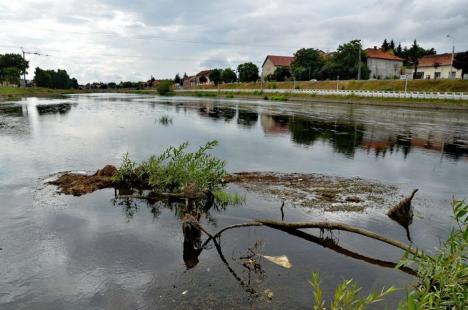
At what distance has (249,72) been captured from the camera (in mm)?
132500

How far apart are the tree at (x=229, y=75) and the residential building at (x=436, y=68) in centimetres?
7099

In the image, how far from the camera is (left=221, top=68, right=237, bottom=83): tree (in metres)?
147

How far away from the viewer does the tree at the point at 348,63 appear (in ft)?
304

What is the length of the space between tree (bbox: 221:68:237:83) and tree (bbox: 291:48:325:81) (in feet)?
136

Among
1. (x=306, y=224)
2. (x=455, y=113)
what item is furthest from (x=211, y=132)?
(x=455, y=113)

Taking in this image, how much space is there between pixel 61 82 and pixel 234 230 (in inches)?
6334

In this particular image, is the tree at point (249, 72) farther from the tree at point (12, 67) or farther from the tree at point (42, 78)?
the tree at point (12, 67)

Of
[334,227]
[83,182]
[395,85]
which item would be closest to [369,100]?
[395,85]

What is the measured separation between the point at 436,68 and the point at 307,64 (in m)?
34.8

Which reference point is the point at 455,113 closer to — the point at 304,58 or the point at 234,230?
the point at 234,230

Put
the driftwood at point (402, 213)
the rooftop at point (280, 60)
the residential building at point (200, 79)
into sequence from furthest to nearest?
the residential building at point (200, 79) → the rooftop at point (280, 60) → the driftwood at point (402, 213)

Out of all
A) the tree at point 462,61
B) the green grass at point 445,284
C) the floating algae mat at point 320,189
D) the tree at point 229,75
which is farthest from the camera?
A: the tree at point 229,75

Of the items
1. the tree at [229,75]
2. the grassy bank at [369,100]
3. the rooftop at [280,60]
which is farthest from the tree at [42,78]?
the rooftop at [280,60]

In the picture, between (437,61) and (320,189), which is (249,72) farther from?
(320,189)
